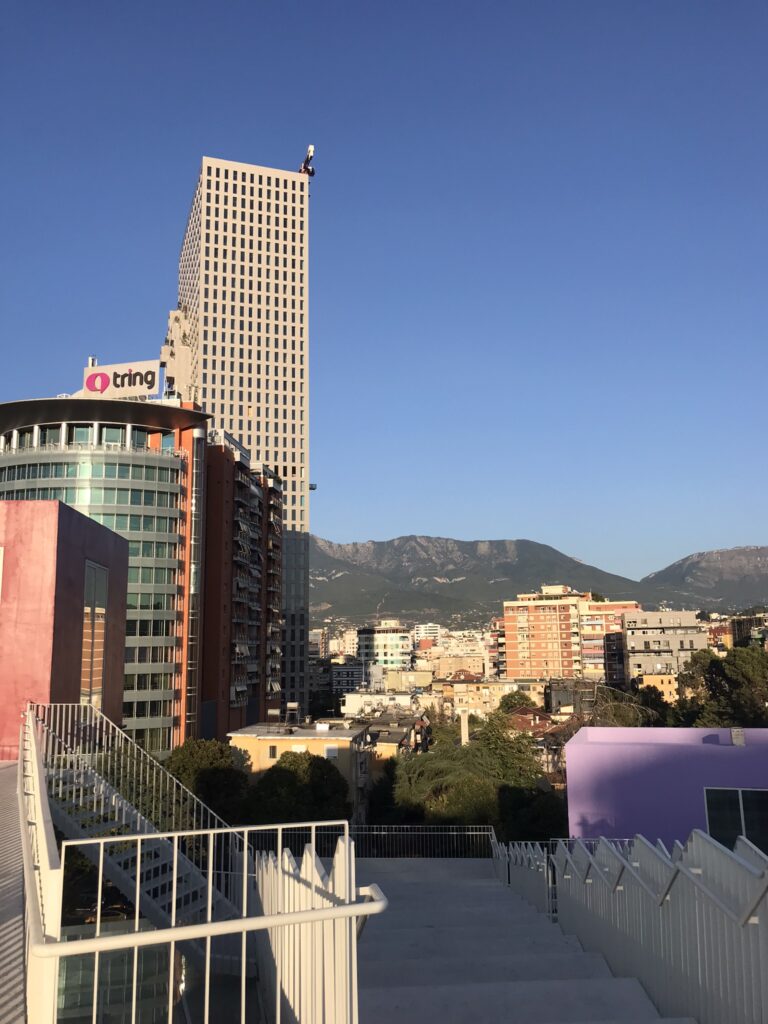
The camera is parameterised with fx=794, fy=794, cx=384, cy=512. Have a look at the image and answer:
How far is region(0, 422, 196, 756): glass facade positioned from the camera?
52594 millimetres

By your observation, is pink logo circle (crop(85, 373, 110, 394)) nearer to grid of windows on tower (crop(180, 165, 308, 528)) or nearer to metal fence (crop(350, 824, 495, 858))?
metal fence (crop(350, 824, 495, 858))

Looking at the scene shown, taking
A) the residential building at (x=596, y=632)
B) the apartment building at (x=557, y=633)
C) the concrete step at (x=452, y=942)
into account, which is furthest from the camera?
the apartment building at (x=557, y=633)

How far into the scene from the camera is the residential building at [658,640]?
403ft

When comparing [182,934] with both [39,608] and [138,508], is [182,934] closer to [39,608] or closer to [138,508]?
[39,608]

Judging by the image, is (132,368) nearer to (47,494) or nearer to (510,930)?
(47,494)

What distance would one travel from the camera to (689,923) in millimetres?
5555

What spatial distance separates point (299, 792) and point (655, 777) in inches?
846

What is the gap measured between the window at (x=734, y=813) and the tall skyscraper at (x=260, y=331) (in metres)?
90.2

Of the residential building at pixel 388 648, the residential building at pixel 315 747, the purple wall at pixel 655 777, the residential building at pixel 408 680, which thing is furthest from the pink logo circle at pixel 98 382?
the residential building at pixel 388 648

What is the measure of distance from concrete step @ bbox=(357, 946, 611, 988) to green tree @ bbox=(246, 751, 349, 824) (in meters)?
25.7

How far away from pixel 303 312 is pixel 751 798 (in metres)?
106

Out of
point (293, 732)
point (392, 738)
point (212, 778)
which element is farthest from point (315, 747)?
point (392, 738)

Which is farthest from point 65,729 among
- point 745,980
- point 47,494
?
point 47,494

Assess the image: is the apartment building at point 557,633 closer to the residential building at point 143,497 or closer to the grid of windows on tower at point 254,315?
the grid of windows on tower at point 254,315
